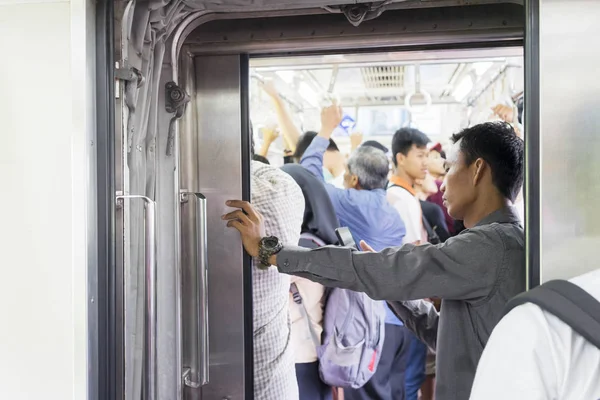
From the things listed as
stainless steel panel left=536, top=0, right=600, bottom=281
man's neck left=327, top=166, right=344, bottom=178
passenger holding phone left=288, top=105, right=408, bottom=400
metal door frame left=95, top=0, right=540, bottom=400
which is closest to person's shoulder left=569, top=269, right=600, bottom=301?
stainless steel panel left=536, top=0, right=600, bottom=281

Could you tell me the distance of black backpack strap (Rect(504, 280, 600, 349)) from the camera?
82 centimetres

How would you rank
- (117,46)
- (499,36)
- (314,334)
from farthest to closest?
(314,334)
(499,36)
(117,46)

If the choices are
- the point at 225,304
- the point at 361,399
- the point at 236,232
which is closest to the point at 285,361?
the point at 225,304

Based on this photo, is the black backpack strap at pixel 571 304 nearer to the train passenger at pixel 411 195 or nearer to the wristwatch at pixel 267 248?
the wristwatch at pixel 267 248

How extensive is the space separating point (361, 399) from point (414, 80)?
2.44 metres

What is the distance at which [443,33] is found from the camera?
205 cm

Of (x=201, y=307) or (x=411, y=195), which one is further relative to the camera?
(x=411, y=195)

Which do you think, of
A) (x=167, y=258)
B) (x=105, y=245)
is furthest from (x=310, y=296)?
(x=105, y=245)

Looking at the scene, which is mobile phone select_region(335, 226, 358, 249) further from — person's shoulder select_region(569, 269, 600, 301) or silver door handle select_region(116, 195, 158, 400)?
person's shoulder select_region(569, 269, 600, 301)

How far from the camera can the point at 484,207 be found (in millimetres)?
2041

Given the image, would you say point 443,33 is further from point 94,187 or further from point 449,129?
point 449,129

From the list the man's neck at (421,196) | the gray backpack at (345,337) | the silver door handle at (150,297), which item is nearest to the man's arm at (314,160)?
the gray backpack at (345,337)

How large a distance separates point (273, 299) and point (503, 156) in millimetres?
1130

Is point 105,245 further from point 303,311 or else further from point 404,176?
point 404,176
